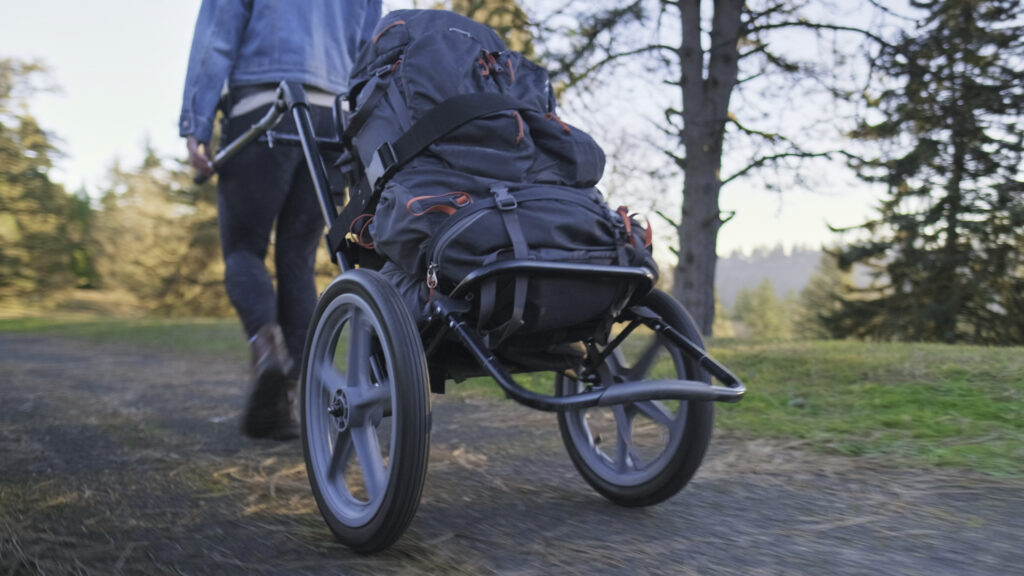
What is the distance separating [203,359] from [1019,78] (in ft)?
36.3

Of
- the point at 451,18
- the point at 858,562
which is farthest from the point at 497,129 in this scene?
the point at 858,562

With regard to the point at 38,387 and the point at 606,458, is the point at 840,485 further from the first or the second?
the point at 38,387

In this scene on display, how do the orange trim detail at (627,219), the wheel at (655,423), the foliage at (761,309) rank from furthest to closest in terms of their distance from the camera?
the foliage at (761,309) → the wheel at (655,423) → the orange trim detail at (627,219)

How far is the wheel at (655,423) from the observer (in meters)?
2.27

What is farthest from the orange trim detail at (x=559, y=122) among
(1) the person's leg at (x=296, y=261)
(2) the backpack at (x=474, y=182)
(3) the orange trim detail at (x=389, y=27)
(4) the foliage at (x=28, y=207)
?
(4) the foliage at (x=28, y=207)

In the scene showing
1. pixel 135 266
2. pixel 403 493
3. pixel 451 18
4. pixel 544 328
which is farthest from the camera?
pixel 135 266

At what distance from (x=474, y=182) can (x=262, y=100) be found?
5.30ft

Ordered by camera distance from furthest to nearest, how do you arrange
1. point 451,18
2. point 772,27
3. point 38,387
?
point 772,27 → point 38,387 → point 451,18

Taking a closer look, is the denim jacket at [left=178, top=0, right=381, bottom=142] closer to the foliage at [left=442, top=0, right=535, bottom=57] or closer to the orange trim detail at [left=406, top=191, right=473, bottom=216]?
the orange trim detail at [left=406, top=191, right=473, bottom=216]

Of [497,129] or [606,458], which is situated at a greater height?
[497,129]

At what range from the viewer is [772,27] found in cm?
995

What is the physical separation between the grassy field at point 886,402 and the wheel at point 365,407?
204cm

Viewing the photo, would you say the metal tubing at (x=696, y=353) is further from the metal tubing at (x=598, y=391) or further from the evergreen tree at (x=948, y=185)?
the evergreen tree at (x=948, y=185)

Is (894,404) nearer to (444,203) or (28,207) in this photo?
(444,203)
